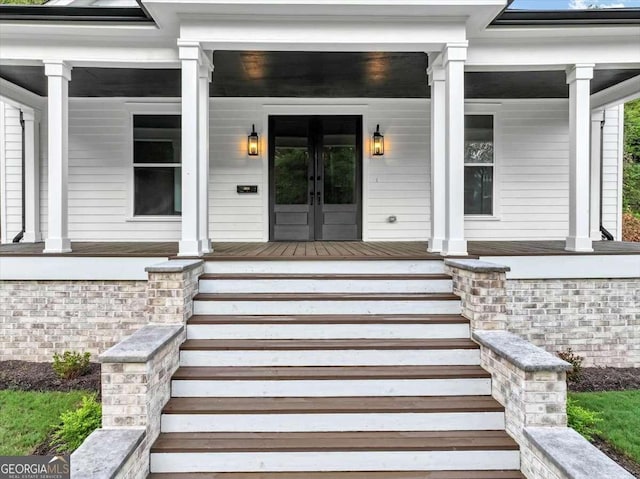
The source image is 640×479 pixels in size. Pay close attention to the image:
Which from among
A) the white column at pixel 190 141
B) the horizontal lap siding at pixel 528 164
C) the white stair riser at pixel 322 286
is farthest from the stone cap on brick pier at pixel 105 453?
the horizontal lap siding at pixel 528 164

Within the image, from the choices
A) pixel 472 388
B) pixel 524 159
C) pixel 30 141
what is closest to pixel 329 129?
pixel 524 159

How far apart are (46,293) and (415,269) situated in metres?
3.81

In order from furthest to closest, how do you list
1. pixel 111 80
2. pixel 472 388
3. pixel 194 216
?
pixel 111 80
pixel 194 216
pixel 472 388

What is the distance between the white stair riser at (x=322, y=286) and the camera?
3918mm

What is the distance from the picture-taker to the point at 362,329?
3.50 meters

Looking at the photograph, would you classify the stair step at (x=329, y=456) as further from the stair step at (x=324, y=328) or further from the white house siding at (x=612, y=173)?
the white house siding at (x=612, y=173)

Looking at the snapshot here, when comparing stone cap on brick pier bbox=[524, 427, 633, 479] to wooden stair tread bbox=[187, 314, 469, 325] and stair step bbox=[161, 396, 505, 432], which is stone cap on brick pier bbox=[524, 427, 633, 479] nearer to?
stair step bbox=[161, 396, 505, 432]

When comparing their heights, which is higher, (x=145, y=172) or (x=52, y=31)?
(x=52, y=31)

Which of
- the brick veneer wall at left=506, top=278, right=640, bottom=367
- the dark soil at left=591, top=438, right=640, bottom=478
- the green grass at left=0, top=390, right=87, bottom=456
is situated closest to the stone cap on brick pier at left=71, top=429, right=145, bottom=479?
the green grass at left=0, top=390, right=87, bottom=456

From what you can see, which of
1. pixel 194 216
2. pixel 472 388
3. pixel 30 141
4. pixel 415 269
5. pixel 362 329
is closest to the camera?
pixel 472 388

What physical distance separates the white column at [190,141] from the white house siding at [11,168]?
4238 mm

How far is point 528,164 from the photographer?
7277 millimetres

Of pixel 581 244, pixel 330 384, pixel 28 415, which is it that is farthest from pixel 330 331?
pixel 581 244

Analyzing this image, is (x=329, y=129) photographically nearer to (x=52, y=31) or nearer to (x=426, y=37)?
(x=426, y=37)
